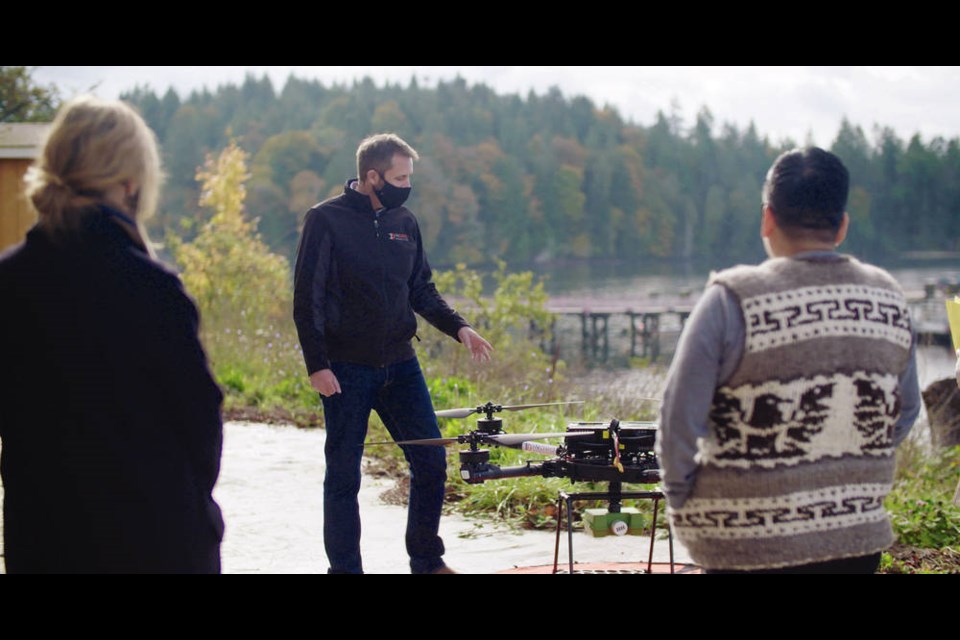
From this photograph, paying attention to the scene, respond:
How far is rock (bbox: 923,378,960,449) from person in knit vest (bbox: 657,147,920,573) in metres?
9.27

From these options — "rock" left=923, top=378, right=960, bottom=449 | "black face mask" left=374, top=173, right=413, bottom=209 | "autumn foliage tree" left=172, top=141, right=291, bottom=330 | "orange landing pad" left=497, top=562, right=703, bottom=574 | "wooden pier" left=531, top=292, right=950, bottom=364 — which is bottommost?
"wooden pier" left=531, top=292, right=950, bottom=364

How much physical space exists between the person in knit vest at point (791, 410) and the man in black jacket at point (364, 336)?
7.28 ft

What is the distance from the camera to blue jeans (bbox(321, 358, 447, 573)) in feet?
15.0

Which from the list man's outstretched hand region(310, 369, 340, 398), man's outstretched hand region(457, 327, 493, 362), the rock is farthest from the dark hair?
the rock

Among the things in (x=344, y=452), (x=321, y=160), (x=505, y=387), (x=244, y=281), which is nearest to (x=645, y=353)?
(x=321, y=160)

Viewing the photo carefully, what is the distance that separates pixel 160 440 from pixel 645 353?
5615 cm

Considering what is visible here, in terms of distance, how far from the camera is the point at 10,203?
43.6 ft

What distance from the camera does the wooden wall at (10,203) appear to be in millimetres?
13312

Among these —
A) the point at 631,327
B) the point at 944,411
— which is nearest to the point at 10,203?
the point at 944,411

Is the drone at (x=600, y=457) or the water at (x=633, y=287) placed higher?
the drone at (x=600, y=457)

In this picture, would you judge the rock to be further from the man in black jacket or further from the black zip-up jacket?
the black zip-up jacket

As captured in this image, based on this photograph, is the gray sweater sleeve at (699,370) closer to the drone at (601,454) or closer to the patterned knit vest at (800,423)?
the patterned knit vest at (800,423)

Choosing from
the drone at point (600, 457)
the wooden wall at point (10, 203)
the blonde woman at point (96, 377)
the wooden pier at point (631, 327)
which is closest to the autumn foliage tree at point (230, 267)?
the wooden wall at point (10, 203)

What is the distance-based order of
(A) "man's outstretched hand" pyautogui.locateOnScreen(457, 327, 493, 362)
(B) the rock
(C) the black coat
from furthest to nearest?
(B) the rock, (A) "man's outstretched hand" pyautogui.locateOnScreen(457, 327, 493, 362), (C) the black coat
